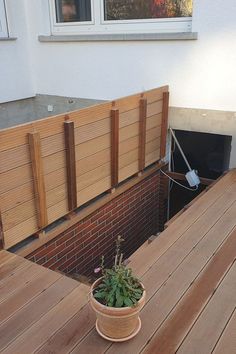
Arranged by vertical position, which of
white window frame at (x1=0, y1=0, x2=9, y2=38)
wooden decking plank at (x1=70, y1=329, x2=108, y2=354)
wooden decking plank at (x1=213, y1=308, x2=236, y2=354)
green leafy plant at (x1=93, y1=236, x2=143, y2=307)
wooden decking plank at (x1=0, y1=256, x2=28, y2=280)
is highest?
white window frame at (x1=0, y1=0, x2=9, y2=38)

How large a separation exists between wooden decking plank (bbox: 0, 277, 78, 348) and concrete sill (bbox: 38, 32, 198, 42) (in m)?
2.85

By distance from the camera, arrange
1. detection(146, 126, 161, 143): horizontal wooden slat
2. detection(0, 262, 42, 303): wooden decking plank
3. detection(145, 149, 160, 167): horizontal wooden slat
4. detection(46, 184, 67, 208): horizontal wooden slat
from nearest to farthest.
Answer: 1. detection(0, 262, 42, 303): wooden decking plank
2. detection(46, 184, 67, 208): horizontal wooden slat
3. detection(146, 126, 161, 143): horizontal wooden slat
4. detection(145, 149, 160, 167): horizontal wooden slat

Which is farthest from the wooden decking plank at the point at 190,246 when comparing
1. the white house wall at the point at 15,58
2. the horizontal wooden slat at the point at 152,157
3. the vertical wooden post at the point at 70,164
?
the white house wall at the point at 15,58

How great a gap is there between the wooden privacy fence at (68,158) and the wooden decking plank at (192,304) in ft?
4.24

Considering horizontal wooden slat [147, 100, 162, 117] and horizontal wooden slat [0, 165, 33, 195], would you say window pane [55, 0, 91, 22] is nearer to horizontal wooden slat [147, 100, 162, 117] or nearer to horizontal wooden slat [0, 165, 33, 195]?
horizontal wooden slat [147, 100, 162, 117]

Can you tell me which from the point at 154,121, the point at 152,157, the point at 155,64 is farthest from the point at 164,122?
the point at 155,64

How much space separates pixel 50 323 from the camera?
74.3 inches

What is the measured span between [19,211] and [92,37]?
8.78 feet

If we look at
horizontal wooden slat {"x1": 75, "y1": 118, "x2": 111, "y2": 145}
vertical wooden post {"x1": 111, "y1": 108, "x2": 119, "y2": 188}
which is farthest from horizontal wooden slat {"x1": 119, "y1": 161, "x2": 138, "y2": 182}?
horizontal wooden slat {"x1": 75, "y1": 118, "x2": 111, "y2": 145}

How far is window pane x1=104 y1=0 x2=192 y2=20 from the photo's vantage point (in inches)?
153

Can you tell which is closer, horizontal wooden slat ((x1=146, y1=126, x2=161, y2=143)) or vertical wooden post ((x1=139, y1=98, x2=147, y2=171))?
vertical wooden post ((x1=139, y1=98, x2=147, y2=171))

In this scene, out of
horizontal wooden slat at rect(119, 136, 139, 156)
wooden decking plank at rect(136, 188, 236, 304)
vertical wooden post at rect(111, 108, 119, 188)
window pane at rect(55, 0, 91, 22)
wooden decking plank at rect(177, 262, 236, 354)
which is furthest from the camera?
window pane at rect(55, 0, 91, 22)

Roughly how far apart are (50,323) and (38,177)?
1099 millimetres

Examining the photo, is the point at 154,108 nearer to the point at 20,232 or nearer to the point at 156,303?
the point at 20,232
